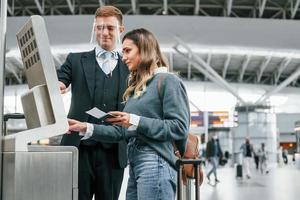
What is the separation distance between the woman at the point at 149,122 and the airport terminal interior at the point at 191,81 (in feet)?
0.99

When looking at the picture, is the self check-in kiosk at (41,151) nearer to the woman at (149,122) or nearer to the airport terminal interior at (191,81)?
the airport terminal interior at (191,81)

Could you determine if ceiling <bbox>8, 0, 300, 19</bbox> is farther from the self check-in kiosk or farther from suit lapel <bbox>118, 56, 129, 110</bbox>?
the self check-in kiosk

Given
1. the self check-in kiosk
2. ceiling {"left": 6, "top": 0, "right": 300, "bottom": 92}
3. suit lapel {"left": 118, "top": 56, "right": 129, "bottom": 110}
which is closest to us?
the self check-in kiosk

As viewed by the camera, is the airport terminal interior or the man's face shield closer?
the airport terminal interior

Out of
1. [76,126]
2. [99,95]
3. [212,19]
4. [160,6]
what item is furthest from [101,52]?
[160,6]

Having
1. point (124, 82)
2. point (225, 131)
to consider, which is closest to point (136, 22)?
point (124, 82)

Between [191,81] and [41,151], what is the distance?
3772 cm

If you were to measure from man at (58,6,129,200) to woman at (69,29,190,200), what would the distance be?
0.21 metres

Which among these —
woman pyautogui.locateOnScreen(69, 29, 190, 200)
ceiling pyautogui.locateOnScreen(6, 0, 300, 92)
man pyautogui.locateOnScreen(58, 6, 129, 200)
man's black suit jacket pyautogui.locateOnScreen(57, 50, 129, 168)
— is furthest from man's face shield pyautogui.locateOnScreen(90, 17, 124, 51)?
ceiling pyautogui.locateOnScreen(6, 0, 300, 92)

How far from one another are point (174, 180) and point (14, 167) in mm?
763

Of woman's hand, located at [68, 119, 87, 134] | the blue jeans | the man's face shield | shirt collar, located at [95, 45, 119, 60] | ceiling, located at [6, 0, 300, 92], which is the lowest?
the blue jeans

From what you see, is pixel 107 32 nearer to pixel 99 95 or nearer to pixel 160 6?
pixel 99 95

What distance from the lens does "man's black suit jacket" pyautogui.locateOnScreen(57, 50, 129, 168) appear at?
238cm

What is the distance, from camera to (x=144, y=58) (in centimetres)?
209
